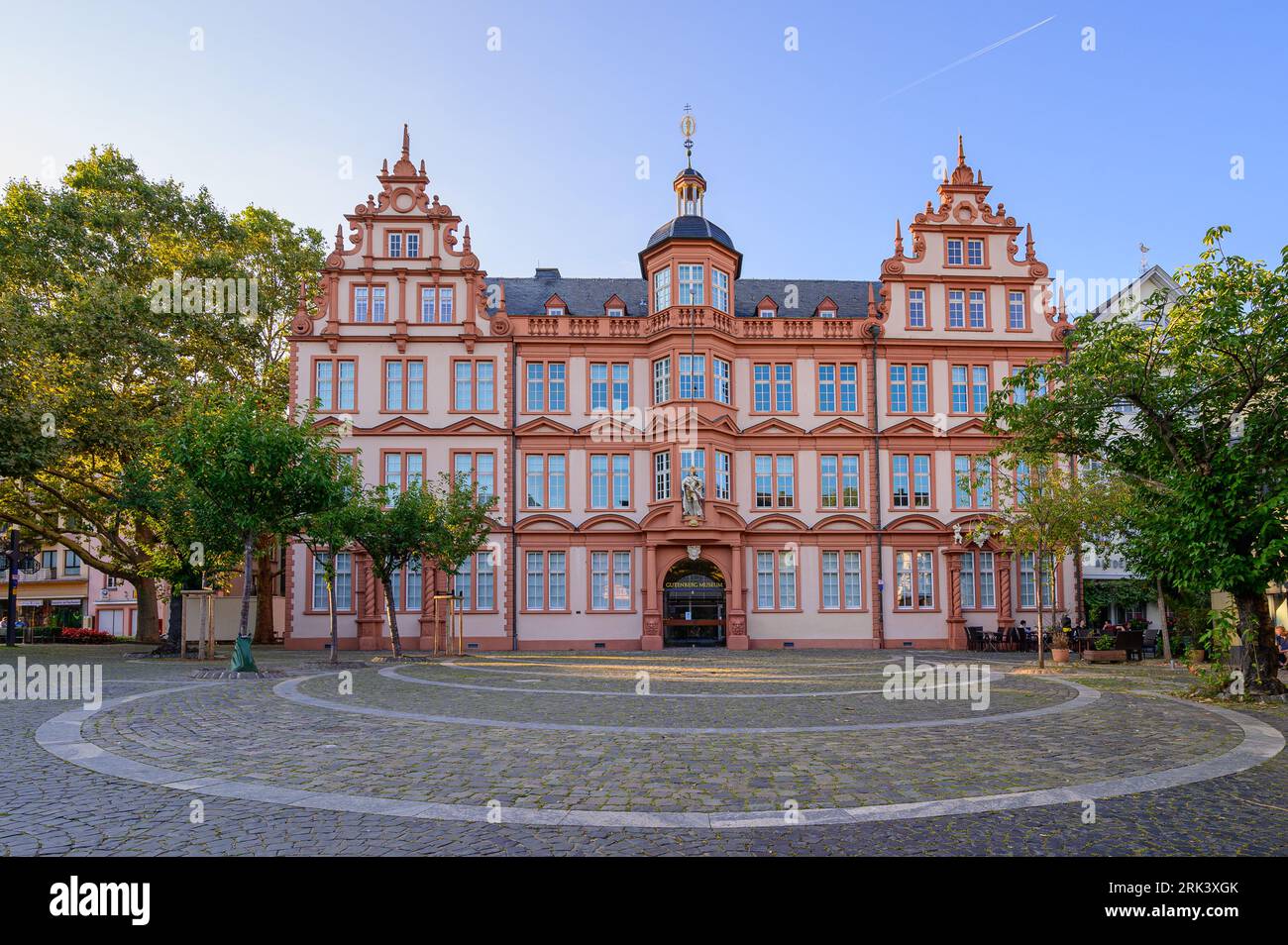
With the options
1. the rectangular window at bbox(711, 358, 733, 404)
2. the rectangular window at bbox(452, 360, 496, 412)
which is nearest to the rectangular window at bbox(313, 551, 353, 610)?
the rectangular window at bbox(452, 360, 496, 412)

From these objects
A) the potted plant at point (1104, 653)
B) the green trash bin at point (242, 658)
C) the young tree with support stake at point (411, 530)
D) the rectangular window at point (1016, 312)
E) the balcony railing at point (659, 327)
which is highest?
the rectangular window at point (1016, 312)

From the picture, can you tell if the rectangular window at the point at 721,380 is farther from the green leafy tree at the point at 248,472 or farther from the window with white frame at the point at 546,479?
the green leafy tree at the point at 248,472

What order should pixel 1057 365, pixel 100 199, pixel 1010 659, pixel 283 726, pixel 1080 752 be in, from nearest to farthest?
1. pixel 1080 752
2. pixel 283 726
3. pixel 1057 365
4. pixel 1010 659
5. pixel 100 199

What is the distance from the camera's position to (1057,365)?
1966cm

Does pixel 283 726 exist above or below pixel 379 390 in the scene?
below

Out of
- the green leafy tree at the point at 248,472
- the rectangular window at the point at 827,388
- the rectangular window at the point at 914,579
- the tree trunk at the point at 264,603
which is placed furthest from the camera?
the tree trunk at the point at 264,603

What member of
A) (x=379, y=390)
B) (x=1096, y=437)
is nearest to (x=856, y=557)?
(x=1096, y=437)

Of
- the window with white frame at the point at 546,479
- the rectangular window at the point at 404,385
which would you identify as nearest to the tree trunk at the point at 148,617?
the rectangular window at the point at 404,385

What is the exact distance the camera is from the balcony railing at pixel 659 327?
39.1 m

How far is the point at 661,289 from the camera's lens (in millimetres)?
39469

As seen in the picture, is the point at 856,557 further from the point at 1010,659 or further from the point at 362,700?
the point at 362,700

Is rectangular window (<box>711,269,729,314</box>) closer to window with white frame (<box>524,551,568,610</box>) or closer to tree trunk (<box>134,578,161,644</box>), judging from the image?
window with white frame (<box>524,551,568,610</box>)

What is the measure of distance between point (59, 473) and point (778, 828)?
111ft

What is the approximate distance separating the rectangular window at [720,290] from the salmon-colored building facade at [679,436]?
164 millimetres
